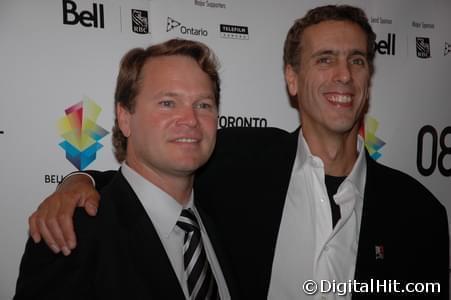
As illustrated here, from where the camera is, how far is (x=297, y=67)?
6.96 feet

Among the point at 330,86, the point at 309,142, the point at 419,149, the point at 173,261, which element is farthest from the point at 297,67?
the point at 419,149

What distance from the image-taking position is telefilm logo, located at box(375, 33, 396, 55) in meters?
2.95

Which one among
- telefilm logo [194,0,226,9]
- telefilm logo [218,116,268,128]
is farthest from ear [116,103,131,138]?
telefilm logo [194,0,226,9]

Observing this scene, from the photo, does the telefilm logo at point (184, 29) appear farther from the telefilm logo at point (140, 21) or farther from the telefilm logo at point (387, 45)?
the telefilm logo at point (387, 45)

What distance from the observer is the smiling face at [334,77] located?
6.35ft

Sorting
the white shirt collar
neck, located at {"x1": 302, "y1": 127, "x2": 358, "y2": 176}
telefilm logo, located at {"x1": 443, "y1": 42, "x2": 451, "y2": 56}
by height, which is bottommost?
the white shirt collar

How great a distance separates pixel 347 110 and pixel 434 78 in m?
1.54

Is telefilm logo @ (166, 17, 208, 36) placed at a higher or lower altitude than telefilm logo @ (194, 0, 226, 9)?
lower

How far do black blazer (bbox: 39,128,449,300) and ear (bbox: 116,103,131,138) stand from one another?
0.25 metres

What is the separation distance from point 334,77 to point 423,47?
1.50m

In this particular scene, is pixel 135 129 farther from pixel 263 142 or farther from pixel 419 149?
pixel 419 149

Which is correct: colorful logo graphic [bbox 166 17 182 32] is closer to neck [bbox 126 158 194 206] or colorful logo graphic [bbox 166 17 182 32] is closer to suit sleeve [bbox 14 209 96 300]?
neck [bbox 126 158 194 206]

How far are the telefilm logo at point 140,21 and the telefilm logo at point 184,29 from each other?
0.41 ft

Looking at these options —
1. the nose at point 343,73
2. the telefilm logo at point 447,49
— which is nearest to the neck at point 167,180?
the nose at point 343,73
